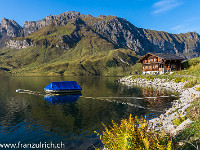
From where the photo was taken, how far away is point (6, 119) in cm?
2606

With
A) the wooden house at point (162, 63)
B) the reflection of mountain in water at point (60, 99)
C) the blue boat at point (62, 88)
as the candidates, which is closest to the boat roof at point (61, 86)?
the blue boat at point (62, 88)

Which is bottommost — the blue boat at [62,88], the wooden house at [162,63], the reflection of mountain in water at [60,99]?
the reflection of mountain in water at [60,99]

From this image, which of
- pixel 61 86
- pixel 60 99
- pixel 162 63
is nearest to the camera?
pixel 60 99

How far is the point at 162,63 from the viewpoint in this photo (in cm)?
8794

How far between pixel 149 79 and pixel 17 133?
71627 mm

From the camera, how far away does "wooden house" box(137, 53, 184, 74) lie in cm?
8719

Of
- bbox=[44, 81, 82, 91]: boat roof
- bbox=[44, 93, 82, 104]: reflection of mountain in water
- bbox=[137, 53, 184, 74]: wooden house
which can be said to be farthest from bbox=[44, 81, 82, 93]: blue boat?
bbox=[137, 53, 184, 74]: wooden house

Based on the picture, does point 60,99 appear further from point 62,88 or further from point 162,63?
point 162,63

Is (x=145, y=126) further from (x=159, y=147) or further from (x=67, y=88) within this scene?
(x=67, y=88)

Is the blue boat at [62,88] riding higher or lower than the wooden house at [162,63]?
lower

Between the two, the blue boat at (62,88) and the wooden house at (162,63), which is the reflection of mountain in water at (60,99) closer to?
the blue boat at (62,88)

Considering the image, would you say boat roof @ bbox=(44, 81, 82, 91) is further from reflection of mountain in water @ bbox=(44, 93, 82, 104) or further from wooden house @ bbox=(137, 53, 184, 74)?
wooden house @ bbox=(137, 53, 184, 74)

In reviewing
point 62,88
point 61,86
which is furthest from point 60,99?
Result: point 61,86

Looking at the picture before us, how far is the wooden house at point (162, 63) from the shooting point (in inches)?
3433
